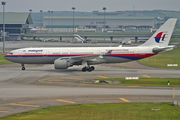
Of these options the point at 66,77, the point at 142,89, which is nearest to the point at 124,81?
the point at 142,89

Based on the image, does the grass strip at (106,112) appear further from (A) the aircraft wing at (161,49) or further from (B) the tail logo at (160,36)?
(B) the tail logo at (160,36)

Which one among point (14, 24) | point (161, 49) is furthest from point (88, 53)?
point (14, 24)

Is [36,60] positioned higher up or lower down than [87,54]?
lower down

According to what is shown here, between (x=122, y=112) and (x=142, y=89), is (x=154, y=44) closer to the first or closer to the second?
(x=142, y=89)

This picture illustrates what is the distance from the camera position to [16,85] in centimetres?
3444

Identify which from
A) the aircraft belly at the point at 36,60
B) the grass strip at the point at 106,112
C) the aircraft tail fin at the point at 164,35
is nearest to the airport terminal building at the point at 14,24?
the aircraft belly at the point at 36,60

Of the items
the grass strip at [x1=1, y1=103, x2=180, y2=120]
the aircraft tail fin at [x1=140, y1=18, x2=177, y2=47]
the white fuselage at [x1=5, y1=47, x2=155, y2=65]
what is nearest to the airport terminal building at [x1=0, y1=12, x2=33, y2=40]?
the white fuselage at [x1=5, y1=47, x2=155, y2=65]

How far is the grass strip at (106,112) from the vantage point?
69.1 feet

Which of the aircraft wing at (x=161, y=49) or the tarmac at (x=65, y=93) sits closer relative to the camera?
the tarmac at (x=65, y=93)

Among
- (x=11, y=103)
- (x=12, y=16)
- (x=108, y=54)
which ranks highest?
(x=12, y=16)

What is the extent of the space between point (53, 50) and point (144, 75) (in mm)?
16864

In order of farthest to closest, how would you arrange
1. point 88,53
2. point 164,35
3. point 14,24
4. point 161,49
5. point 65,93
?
point 14,24, point 164,35, point 88,53, point 161,49, point 65,93

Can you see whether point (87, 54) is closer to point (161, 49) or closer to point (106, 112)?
point (161, 49)

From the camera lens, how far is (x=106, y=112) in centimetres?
2244
